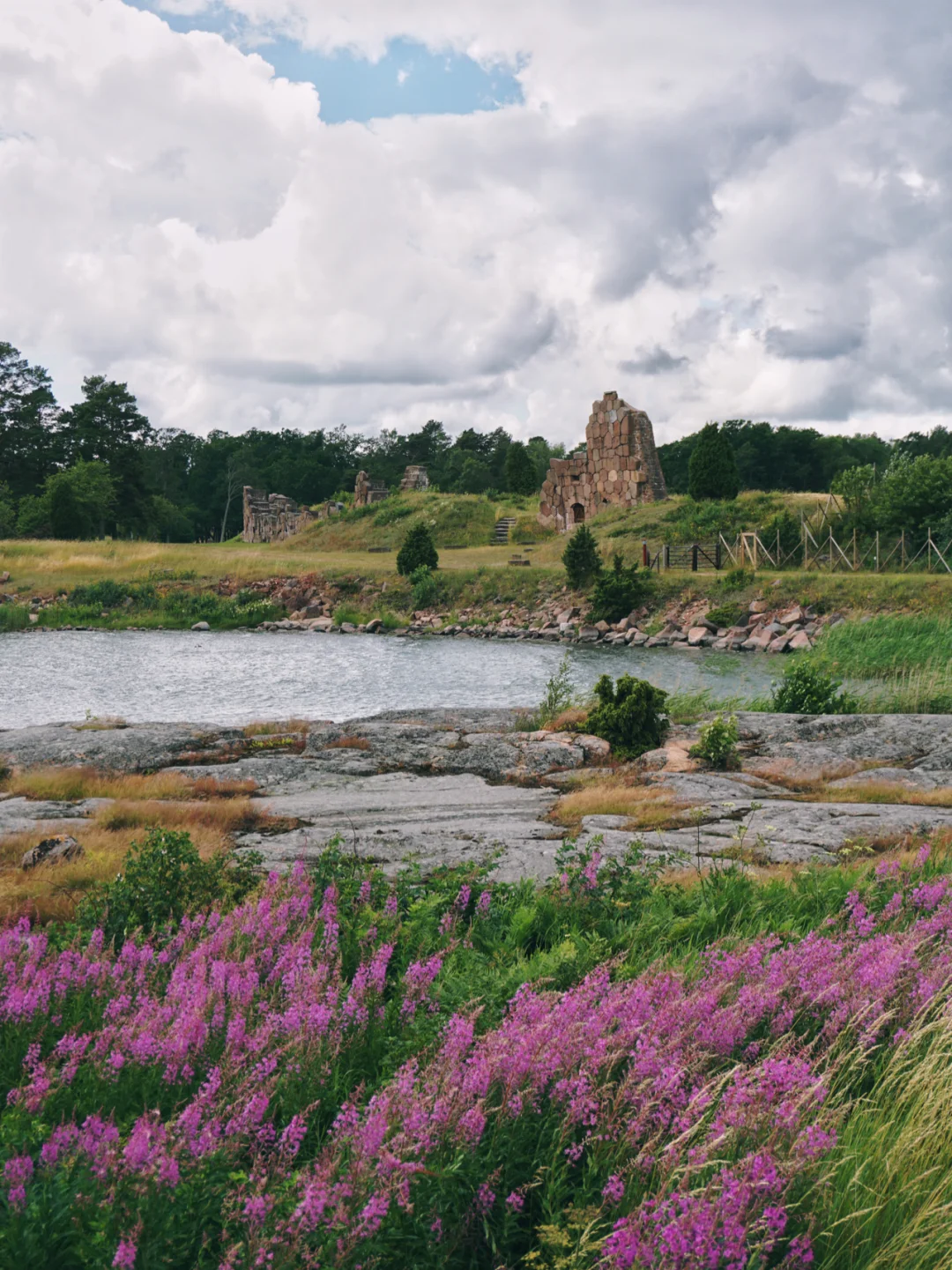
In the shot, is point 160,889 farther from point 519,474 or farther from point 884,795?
point 519,474

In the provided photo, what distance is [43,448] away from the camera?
3002 inches

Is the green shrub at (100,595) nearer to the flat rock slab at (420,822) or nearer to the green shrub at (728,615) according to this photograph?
the green shrub at (728,615)

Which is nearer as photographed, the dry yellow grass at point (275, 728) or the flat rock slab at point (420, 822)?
the flat rock slab at point (420, 822)

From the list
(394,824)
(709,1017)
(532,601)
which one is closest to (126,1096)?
(709,1017)

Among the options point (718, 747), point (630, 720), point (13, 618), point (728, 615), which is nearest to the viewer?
point (718, 747)

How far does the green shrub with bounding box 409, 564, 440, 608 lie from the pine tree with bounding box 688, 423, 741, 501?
1349 centimetres

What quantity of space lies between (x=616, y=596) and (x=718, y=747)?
23315 mm

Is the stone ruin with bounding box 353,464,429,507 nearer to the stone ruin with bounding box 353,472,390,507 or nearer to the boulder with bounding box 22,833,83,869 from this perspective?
the stone ruin with bounding box 353,472,390,507

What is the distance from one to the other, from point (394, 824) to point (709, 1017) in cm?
456

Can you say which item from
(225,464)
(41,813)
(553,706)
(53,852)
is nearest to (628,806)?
(53,852)

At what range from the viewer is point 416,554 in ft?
132

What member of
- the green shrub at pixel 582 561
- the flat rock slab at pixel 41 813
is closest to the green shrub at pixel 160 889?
the flat rock slab at pixel 41 813

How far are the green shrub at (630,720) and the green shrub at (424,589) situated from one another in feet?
87.3

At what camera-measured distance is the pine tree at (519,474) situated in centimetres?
6369
